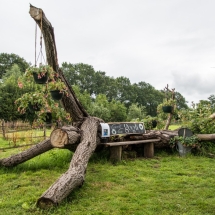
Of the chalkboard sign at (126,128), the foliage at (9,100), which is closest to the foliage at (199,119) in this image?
the chalkboard sign at (126,128)

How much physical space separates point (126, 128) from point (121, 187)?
2656 mm

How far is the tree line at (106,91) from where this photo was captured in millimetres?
36125

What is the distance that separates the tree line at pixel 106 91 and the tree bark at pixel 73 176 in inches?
1099

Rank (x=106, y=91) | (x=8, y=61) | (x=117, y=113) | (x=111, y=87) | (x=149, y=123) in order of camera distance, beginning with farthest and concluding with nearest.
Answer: (x=111, y=87)
(x=106, y=91)
(x=117, y=113)
(x=8, y=61)
(x=149, y=123)

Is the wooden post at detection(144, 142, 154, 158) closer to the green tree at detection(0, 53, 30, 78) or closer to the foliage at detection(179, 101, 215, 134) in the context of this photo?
the foliage at detection(179, 101, 215, 134)

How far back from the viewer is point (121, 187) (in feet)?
12.6

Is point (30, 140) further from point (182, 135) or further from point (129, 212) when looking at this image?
point (129, 212)

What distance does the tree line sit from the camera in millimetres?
36125

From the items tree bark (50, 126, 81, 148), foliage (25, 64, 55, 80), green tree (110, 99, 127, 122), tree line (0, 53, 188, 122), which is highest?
tree line (0, 53, 188, 122)

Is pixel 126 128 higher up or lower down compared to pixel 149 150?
higher up

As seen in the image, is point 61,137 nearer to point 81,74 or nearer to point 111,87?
point 81,74

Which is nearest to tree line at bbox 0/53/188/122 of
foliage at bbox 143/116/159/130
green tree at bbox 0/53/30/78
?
green tree at bbox 0/53/30/78

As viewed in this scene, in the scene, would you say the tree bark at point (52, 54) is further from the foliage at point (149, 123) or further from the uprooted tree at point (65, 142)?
the foliage at point (149, 123)

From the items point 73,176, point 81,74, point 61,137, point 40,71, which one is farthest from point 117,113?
point 73,176
